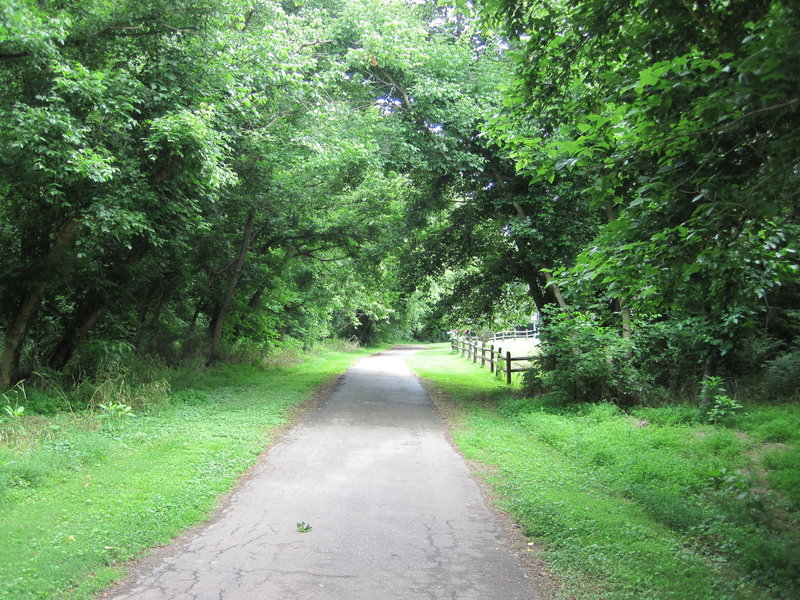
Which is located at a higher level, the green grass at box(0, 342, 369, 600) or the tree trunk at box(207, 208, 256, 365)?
the tree trunk at box(207, 208, 256, 365)

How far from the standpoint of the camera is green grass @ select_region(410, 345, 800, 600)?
4.27m

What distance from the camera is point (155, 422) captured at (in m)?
9.67

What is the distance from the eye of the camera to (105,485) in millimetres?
6117

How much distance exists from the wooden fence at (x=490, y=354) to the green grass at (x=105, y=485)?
8398mm

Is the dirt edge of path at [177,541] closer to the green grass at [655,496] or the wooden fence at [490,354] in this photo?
the green grass at [655,496]

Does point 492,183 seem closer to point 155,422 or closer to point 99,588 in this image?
point 155,422

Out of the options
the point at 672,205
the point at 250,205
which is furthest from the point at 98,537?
the point at 250,205

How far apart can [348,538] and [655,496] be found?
351cm

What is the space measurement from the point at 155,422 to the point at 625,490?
7778 millimetres

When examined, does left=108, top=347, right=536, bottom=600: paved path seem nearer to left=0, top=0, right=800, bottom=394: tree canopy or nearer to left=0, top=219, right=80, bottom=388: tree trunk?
left=0, top=0, right=800, bottom=394: tree canopy

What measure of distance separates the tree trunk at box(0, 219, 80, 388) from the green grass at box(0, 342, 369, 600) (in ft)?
7.49

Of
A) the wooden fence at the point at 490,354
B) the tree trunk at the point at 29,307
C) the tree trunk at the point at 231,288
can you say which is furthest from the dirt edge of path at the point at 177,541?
the tree trunk at the point at 231,288

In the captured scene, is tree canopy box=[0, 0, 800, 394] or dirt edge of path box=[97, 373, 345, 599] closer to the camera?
dirt edge of path box=[97, 373, 345, 599]

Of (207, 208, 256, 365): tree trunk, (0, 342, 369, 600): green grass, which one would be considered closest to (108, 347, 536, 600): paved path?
(0, 342, 369, 600): green grass
